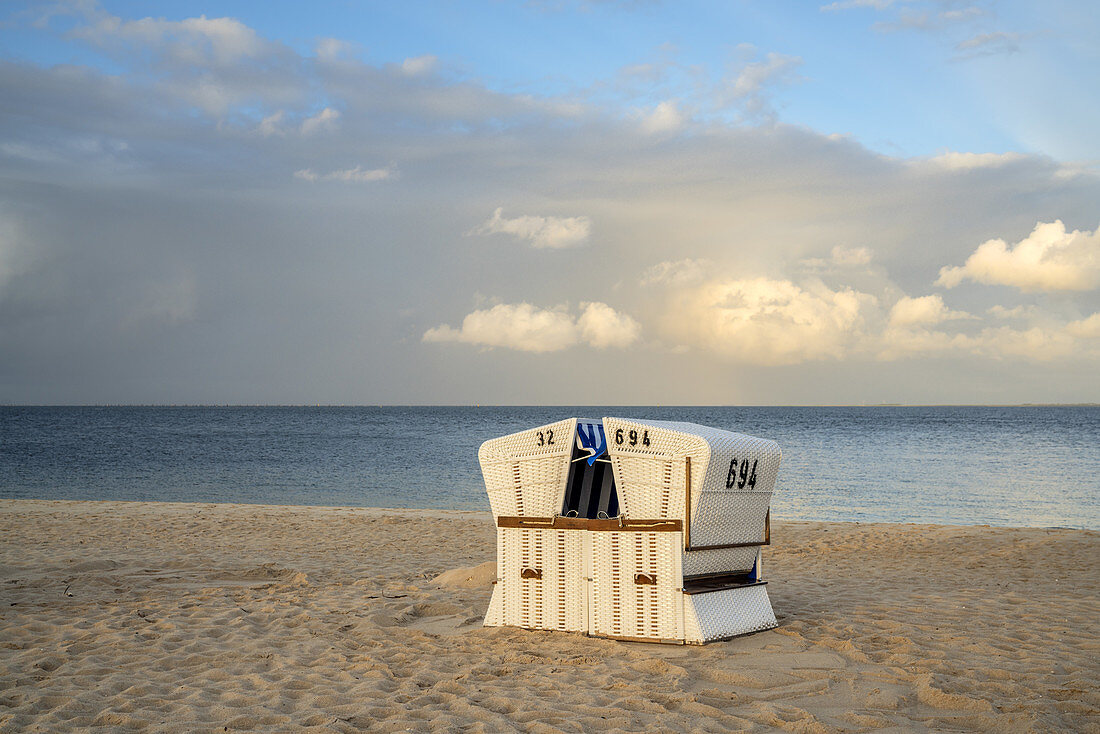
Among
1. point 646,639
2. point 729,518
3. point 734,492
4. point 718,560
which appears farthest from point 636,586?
point 734,492

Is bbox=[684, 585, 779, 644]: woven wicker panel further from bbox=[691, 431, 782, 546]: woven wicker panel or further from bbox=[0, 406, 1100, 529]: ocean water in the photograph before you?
bbox=[0, 406, 1100, 529]: ocean water

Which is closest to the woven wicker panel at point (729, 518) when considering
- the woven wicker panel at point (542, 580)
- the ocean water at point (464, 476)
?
the woven wicker panel at point (542, 580)

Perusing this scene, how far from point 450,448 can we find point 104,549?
37385 mm

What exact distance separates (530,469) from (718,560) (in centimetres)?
171

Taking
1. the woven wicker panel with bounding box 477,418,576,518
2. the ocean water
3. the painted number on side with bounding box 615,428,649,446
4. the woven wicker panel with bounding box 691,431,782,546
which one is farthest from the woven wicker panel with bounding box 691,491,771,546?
the ocean water

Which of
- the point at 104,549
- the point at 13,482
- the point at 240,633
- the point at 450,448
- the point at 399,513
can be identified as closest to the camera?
the point at 240,633

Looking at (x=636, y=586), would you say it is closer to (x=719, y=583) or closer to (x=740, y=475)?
(x=719, y=583)

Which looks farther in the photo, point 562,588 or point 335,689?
point 562,588

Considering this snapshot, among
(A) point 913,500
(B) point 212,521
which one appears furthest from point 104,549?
(A) point 913,500

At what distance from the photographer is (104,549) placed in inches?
470

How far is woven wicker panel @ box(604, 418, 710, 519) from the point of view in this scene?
20.0ft

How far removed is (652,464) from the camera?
6.21 m

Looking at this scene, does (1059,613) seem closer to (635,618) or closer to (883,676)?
(883,676)

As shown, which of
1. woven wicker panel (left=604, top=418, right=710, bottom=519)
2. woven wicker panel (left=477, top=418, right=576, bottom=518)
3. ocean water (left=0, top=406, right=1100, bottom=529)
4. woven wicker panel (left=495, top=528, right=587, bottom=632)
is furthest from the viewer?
ocean water (left=0, top=406, right=1100, bottom=529)
